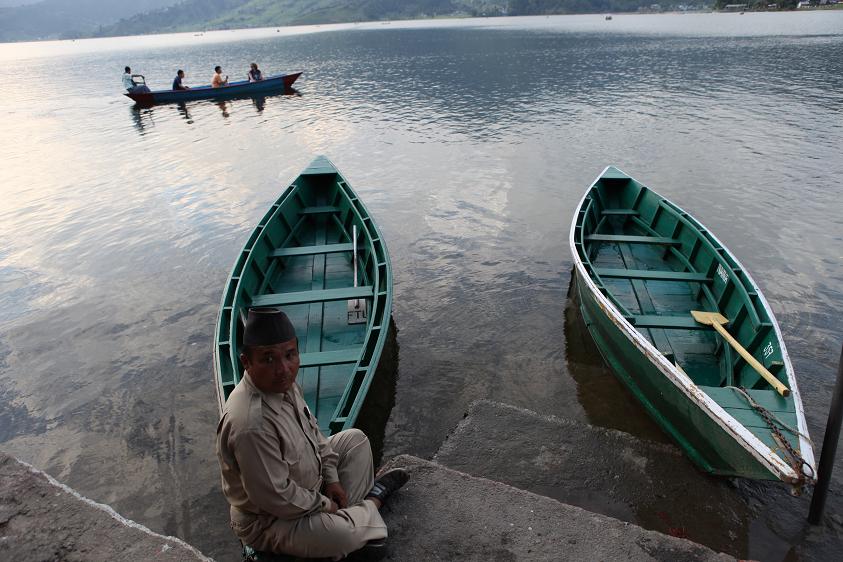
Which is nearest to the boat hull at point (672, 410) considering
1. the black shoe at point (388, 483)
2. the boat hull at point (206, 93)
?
the black shoe at point (388, 483)

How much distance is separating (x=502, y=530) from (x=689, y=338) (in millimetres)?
5463

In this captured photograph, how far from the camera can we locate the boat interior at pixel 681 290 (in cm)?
650

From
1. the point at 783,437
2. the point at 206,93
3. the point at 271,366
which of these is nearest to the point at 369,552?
the point at 271,366

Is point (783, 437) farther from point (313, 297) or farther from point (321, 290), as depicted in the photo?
point (321, 290)

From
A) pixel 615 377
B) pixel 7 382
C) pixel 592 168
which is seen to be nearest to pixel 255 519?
pixel 615 377

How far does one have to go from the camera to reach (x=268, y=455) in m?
3.38

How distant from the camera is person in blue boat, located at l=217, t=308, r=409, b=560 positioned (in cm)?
337

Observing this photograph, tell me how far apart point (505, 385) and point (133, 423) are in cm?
652

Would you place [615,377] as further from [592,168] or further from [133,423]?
[592,168]

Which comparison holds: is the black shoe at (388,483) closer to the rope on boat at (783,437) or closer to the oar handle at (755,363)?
the rope on boat at (783,437)

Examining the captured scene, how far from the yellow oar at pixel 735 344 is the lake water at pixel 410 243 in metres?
1.49

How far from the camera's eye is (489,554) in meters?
4.30

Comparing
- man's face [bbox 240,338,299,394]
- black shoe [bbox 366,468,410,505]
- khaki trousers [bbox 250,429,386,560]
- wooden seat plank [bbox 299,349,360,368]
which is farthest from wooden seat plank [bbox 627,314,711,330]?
man's face [bbox 240,338,299,394]

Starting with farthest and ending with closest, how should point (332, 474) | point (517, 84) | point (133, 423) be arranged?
point (517, 84), point (133, 423), point (332, 474)
